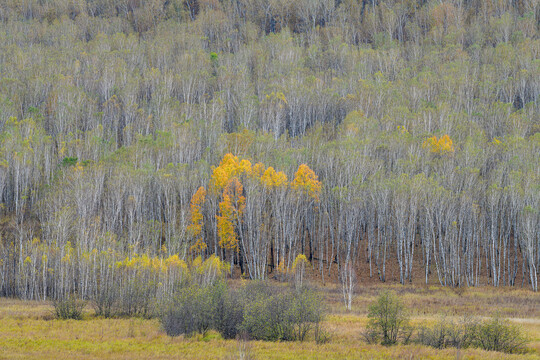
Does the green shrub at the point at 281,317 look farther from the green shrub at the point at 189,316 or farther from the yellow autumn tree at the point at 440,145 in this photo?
the yellow autumn tree at the point at 440,145

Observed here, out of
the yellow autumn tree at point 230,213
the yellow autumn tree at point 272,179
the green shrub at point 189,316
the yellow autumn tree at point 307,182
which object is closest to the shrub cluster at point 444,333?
the green shrub at point 189,316

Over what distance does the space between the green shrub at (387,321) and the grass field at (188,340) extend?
1125 mm

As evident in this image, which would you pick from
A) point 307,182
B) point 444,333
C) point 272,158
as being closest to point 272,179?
point 307,182

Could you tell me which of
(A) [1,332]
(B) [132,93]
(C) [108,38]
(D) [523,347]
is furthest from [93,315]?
(C) [108,38]

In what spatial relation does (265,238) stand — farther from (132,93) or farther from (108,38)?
(108,38)

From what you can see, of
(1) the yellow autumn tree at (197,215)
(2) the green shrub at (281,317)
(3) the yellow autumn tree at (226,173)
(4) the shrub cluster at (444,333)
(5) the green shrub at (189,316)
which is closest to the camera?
(4) the shrub cluster at (444,333)

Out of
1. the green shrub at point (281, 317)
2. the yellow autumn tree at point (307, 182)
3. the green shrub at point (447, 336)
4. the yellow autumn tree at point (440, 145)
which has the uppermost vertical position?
the yellow autumn tree at point (440, 145)

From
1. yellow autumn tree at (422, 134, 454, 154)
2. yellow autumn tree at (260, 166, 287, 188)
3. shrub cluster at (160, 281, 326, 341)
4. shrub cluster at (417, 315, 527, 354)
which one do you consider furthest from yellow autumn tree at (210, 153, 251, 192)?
shrub cluster at (417, 315, 527, 354)

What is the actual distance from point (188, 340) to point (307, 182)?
2860cm

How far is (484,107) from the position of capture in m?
73.8

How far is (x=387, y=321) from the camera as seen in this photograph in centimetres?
2892

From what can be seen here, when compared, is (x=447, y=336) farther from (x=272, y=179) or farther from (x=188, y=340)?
(x=272, y=179)

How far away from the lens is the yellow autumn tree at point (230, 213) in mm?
52250

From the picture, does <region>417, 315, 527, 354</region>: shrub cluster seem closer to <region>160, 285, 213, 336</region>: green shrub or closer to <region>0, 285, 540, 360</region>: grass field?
<region>0, 285, 540, 360</region>: grass field
